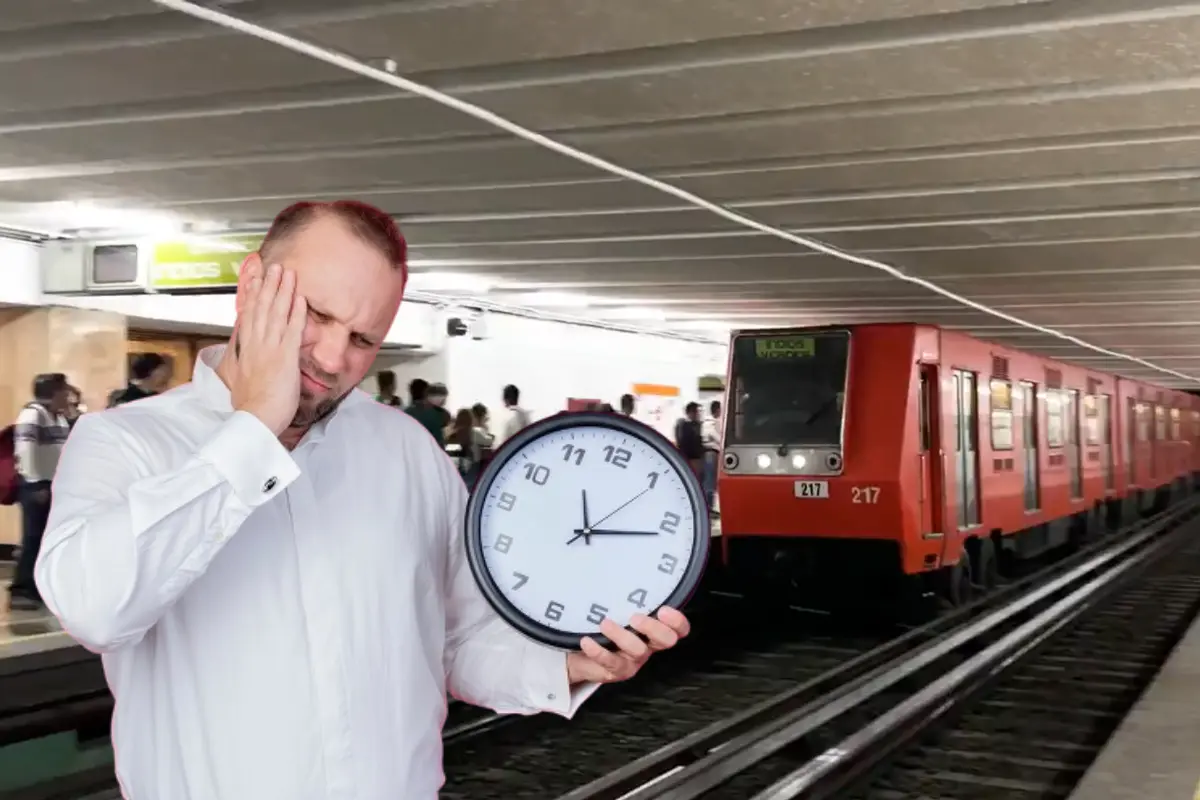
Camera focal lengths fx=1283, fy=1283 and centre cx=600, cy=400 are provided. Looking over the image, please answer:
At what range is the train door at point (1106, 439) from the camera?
2254cm

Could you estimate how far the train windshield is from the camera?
1241 centimetres

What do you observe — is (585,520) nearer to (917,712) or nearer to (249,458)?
A: (249,458)

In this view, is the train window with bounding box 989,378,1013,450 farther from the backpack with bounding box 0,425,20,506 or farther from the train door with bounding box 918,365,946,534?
the backpack with bounding box 0,425,20,506

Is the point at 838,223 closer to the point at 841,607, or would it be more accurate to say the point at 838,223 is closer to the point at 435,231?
the point at 435,231

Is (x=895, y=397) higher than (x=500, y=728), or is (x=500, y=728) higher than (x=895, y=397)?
(x=895, y=397)

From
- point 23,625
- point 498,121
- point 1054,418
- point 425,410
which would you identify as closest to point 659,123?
point 498,121

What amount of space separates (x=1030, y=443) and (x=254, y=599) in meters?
16.2

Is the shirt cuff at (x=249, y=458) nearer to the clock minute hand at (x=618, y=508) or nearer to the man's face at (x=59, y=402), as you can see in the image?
the clock minute hand at (x=618, y=508)

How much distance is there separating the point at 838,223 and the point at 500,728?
5130mm

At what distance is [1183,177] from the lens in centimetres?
889

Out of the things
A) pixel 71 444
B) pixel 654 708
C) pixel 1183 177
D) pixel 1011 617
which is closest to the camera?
pixel 71 444

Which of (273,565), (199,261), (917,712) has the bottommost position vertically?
(917,712)

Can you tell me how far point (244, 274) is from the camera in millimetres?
1817

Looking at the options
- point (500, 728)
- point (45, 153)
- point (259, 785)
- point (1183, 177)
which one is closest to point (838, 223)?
point (1183, 177)
